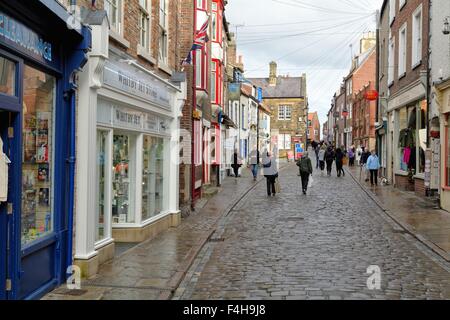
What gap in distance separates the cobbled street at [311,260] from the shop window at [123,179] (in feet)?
5.85

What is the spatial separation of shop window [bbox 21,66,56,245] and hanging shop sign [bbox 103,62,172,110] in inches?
67.3

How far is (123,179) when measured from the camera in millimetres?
10781

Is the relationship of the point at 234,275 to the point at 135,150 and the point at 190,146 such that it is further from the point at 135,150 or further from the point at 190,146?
the point at 190,146

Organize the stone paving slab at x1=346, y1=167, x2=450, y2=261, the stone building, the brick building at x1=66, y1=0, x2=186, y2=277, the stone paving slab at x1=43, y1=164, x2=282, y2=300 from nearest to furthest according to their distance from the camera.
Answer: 1. the stone paving slab at x1=43, y1=164, x2=282, y2=300
2. the brick building at x1=66, y1=0, x2=186, y2=277
3. the stone paving slab at x1=346, y1=167, x2=450, y2=261
4. the stone building

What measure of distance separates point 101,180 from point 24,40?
→ 342 cm

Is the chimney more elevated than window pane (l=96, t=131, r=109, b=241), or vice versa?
the chimney

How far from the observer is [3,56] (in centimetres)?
565

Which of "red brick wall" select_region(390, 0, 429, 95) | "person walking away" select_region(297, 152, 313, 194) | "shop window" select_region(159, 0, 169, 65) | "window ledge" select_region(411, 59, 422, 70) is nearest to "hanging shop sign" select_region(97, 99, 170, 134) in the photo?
"shop window" select_region(159, 0, 169, 65)

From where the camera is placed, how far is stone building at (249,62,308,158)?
76.7 m

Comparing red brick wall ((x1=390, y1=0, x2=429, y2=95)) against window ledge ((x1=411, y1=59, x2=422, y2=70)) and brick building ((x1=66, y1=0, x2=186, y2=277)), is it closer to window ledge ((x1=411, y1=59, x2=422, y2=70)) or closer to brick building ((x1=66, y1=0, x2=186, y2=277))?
window ledge ((x1=411, y1=59, x2=422, y2=70))

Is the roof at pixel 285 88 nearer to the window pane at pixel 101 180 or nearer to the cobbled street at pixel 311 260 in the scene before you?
the cobbled street at pixel 311 260

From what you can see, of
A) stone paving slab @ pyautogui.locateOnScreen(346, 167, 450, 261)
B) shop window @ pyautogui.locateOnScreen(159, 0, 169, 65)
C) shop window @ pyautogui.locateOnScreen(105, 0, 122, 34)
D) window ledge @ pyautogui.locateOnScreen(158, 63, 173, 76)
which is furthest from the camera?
shop window @ pyautogui.locateOnScreen(159, 0, 169, 65)

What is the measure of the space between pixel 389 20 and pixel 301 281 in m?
22.1

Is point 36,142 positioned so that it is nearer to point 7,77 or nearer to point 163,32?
point 7,77
